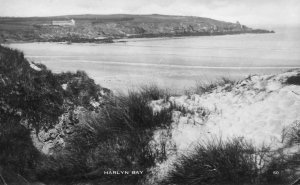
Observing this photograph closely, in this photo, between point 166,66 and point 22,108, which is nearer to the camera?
point 22,108

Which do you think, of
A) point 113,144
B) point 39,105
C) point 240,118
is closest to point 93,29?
point 39,105

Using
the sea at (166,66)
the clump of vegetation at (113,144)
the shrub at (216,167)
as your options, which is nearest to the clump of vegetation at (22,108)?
the clump of vegetation at (113,144)

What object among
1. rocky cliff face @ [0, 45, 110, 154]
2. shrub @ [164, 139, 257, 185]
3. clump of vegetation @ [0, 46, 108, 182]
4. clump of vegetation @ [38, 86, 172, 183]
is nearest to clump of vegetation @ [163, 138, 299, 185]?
shrub @ [164, 139, 257, 185]

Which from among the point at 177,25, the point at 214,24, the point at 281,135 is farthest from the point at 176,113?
the point at 214,24

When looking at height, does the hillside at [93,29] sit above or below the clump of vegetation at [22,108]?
above

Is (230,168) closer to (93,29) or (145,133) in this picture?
(145,133)

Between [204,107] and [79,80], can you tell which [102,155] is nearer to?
[204,107]

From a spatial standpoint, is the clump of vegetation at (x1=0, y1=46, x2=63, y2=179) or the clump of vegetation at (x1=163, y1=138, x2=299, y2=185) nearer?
the clump of vegetation at (x1=163, y1=138, x2=299, y2=185)

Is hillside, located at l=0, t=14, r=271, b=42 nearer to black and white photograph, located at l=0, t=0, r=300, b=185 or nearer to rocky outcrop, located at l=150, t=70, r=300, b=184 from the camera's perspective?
black and white photograph, located at l=0, t=0, r=300, b=185

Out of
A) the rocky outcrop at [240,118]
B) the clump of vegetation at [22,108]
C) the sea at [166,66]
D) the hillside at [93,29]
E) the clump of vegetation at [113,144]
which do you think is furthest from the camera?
the hillside at [93,29]

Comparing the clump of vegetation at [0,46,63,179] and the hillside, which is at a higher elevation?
the hillside

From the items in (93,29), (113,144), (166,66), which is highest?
(93,29)

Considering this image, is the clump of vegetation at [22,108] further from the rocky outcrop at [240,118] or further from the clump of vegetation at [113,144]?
the rocky outcrop at [240,118]
